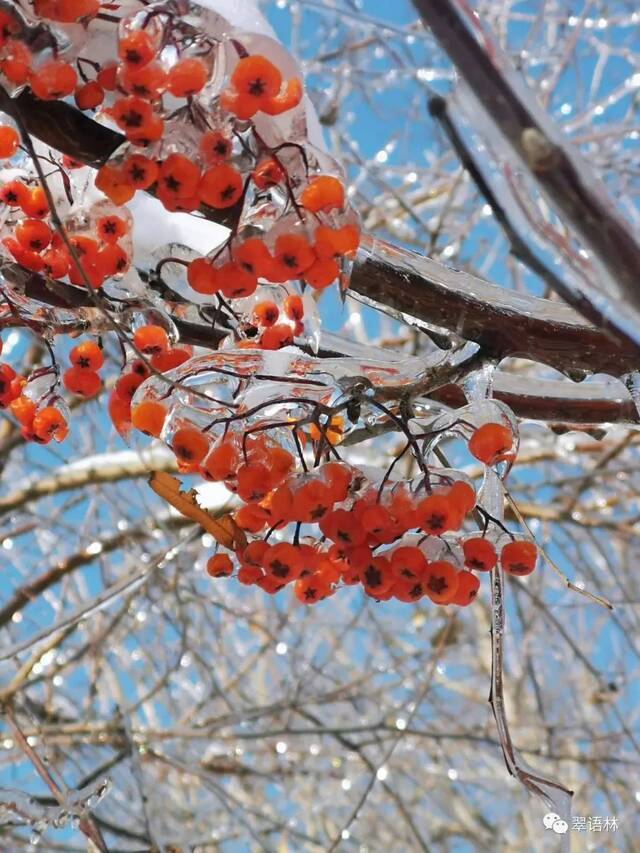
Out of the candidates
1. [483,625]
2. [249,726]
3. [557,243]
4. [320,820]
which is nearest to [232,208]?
[557,243]

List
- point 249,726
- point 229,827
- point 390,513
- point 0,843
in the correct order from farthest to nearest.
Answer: point 229,827 < point 249,726 < point 0,843 < point 390,513

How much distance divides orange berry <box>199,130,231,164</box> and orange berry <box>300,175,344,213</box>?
0.11 metres

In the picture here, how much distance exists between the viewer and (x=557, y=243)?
670 millimetres

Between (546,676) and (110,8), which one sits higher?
(546,676)

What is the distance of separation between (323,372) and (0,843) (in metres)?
3.09

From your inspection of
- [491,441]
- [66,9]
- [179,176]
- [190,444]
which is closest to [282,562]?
[190,444]

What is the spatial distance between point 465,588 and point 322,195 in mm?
597

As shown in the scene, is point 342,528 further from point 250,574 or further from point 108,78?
point 108,78

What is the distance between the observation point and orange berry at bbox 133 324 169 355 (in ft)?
4.66

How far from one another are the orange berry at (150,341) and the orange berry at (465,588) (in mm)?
567

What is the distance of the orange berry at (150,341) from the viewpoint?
142 centimetres

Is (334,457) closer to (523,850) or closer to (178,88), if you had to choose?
(178,88)

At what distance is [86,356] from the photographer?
154cm

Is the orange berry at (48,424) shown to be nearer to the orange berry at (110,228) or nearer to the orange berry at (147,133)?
the orange berry at (110,228)
